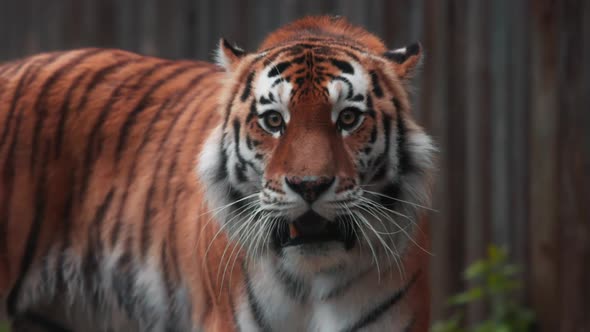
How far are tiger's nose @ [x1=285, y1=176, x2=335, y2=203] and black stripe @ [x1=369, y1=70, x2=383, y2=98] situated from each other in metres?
0.36

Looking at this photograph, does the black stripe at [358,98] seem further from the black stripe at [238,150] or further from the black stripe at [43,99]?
the black stripe at [43,99]

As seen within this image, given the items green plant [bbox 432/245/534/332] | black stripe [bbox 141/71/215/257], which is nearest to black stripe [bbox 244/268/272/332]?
black stripe [bbox 141/71/215/257]

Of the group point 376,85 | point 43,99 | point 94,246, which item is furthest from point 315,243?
point 43,99

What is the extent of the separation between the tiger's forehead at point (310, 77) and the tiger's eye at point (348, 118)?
4 cm

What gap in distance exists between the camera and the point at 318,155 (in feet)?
7.92

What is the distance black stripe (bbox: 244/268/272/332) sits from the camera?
2799mm

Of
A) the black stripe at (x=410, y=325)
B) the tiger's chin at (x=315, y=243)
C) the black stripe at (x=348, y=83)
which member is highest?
the black stripe at (x=348, y=83)

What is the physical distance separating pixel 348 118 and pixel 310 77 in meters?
0.15

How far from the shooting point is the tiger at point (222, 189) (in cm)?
255

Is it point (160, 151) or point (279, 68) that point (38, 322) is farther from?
point (279, 68)

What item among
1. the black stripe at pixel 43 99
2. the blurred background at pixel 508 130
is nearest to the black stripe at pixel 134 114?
the black stripe at pixel 43 99

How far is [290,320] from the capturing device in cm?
279

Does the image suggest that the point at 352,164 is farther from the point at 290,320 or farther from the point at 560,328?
the point at 560,328

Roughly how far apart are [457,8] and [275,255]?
7.55 feet
